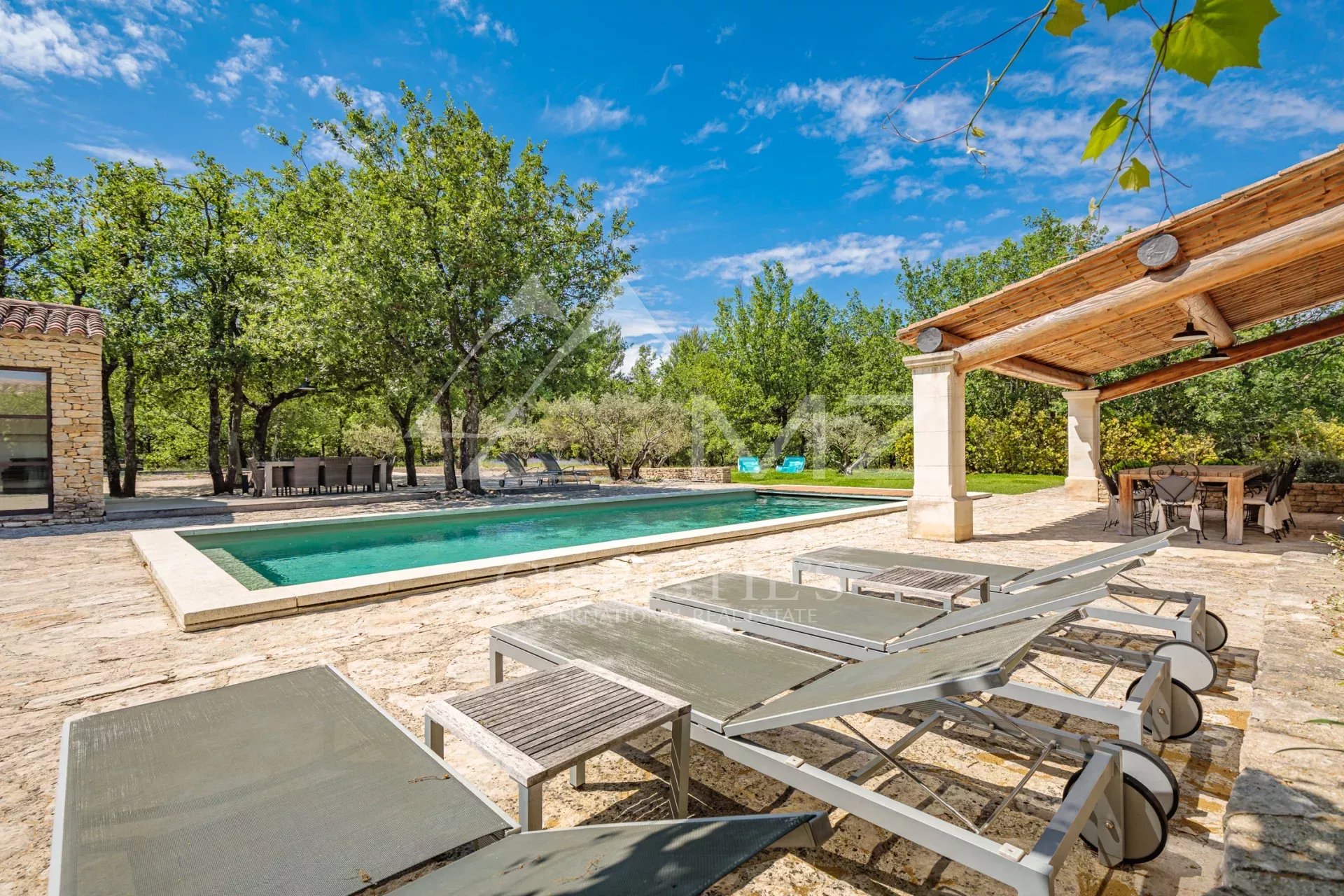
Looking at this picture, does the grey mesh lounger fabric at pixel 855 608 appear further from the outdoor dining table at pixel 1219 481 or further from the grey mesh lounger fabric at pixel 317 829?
the outdoor dining table at pixel 1219 481

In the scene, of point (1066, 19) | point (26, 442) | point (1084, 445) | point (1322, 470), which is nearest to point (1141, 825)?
point (1066, 19)

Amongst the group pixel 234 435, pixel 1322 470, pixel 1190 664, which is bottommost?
pixel 1190 664

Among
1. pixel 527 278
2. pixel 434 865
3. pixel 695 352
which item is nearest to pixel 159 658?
pixel 434 865

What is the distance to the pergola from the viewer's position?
5531 mm

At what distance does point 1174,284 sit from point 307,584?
921 cm

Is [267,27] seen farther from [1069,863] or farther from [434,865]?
[1069,863]

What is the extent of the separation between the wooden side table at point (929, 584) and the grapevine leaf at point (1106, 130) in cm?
306

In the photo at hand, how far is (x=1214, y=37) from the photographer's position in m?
0.95

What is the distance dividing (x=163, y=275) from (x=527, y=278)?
33.7 feet

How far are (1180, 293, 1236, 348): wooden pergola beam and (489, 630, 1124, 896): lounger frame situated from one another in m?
7.60

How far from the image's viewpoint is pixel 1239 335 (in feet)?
68.0

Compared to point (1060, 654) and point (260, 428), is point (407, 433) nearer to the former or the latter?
point (260, 428)

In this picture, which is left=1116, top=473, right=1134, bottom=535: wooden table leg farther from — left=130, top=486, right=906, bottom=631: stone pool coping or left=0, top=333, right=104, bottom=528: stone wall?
left=0, top=333, right=104, bottom=528: stone wall

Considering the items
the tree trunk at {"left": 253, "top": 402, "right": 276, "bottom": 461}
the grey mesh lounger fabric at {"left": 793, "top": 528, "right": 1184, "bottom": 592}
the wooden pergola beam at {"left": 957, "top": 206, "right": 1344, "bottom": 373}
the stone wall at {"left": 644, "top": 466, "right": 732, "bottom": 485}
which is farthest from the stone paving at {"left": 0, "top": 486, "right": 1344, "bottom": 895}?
the stone wall at {"left": 644, "top": 466, "right": 732, "bottom": 485}
